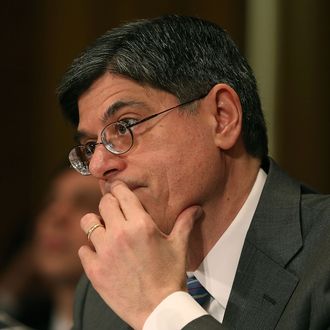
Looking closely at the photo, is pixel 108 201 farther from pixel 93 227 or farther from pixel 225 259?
pixel 225 259

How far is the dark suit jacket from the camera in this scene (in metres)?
1.48

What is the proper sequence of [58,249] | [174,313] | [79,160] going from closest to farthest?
[174,313] < [79,160] < [58,249]

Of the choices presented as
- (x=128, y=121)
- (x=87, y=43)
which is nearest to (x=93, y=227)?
(x=128, y=121)

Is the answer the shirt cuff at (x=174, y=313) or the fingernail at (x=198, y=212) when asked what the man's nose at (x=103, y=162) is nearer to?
the fingernail at (x=198, y=212)

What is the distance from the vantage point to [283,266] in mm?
1604

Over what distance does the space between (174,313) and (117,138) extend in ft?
1.38

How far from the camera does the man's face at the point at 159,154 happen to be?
166 cm

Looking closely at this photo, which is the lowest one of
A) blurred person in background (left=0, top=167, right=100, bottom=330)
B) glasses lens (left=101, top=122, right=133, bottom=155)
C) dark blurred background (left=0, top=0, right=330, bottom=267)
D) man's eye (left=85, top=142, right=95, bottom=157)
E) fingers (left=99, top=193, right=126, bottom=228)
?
blurred person in background (left=0, top=167, right=100, bottom=330)

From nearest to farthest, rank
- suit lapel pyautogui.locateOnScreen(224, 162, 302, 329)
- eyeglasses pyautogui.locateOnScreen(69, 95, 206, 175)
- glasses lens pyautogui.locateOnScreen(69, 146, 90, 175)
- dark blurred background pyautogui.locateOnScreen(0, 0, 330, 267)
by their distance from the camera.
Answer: suit lapel pyautogui.locateOnScreen(224, 162, 302, 329) → eyeglasses pyautogui.locateOnScreen(69, 95, 206, 175) → glasses lens pyautogui.locateOnScreen(69, 146, 90, 175) → dark blurred background pyautogui.locateOnScreen(0, 0, 330, 267)

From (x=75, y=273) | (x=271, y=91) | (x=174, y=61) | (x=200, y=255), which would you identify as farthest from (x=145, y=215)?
(x=271, y=91)

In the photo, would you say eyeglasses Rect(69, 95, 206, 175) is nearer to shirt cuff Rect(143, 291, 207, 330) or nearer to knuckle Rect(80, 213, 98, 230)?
knuckle Rect(80, 213, 98, 230)

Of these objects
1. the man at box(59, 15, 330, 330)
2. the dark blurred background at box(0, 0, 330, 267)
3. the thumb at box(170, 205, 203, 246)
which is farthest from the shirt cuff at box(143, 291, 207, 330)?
the dark blurred background at box(0, 0, 330, 267)

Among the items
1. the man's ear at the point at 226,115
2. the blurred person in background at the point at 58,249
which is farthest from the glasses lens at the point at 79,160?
the blurred person in background at the point at 58,249

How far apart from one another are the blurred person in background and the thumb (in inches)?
49.9
